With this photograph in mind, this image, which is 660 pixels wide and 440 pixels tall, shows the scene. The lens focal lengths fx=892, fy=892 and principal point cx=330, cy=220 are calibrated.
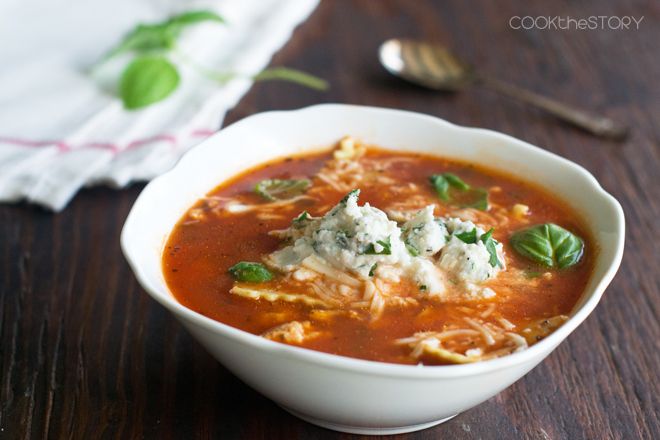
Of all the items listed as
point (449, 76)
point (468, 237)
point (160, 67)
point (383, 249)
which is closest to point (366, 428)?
point (383, 249)

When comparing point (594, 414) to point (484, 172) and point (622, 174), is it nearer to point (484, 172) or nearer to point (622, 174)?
point (484, 172)

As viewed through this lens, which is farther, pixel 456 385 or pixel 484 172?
pixel 484 172

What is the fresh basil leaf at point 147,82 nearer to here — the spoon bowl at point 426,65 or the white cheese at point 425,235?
the spoon bowl at point 426,65

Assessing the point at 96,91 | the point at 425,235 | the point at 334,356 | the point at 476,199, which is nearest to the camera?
the point at 334,356

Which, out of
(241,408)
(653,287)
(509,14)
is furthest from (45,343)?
(509,14)

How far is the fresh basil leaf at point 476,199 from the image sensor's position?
400 centimetres

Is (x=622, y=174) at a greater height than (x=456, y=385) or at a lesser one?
lesser

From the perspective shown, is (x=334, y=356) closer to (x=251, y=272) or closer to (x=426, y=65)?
(x=251, y=272)

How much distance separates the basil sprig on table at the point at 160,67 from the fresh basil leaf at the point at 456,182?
1.95m

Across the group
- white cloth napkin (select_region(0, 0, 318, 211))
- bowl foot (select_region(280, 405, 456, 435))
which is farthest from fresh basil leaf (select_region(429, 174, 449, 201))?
white cloth napkin (select_region(0, 0, 318, 211))

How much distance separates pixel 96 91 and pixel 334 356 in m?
3.56

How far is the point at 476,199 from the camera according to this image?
4086mm

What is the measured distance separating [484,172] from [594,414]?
1.28m

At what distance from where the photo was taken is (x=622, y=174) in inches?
206
